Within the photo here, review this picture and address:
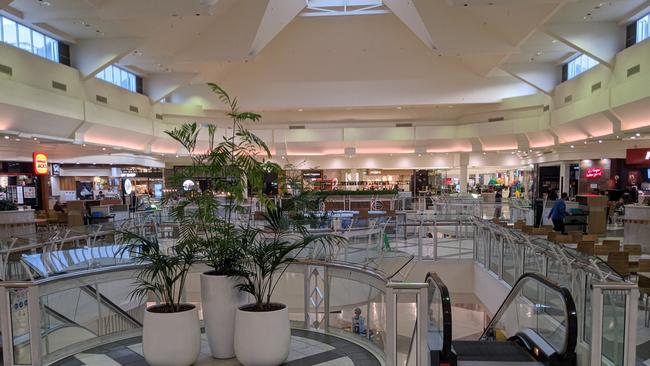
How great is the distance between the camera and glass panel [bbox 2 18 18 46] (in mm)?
10992

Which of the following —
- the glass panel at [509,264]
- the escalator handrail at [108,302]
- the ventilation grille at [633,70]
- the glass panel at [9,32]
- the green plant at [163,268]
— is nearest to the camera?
the green plant at [163,268]

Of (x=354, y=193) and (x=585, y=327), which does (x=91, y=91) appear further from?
(x=585, y=327)

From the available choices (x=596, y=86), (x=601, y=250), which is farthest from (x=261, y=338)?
(x=596, y=86)

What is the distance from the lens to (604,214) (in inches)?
512

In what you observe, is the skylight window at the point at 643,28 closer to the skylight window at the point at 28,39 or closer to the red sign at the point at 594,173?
the red sign at the point at 594,173

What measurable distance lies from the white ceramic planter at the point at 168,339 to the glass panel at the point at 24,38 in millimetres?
11613

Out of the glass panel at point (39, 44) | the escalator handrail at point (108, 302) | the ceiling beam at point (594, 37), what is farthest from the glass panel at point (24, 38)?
the ceiling beam at point (594, 37)

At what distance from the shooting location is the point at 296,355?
3.95 meters

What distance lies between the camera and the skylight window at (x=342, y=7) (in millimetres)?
16875

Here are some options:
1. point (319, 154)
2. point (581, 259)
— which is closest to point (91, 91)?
point (319, 154)

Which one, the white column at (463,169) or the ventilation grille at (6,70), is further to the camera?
the white column at (463,169)

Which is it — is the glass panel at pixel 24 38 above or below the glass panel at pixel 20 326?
above

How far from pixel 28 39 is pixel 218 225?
11678 millimetres

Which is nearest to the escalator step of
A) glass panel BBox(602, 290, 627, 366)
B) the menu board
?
glass panel BBox(602, 290, 627, 366)
